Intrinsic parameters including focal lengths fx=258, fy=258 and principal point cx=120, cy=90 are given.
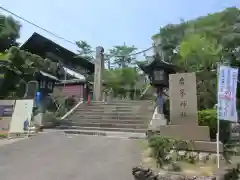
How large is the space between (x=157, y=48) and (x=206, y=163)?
24.1 metres

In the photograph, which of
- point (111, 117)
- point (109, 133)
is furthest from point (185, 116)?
point (111, 117)

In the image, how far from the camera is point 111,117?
16.1 meters

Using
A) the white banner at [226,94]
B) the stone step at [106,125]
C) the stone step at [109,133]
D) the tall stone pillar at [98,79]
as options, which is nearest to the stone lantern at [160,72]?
the stone step at [106,125]

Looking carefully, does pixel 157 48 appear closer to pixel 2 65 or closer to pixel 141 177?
pixel 2 65

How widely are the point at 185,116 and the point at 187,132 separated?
23.3 inches

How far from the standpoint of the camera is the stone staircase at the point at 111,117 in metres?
14.5

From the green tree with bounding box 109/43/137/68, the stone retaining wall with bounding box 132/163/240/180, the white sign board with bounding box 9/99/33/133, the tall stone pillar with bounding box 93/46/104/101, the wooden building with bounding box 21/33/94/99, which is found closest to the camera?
the stone retaining wall with bounding box 132/163/240/180

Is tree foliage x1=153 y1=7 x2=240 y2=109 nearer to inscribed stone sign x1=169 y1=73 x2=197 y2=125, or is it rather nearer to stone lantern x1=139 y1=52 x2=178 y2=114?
stone lantern x1=139 y1=52 x2=178 y2=114

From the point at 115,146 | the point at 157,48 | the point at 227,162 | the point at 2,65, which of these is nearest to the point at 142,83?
the point at 157,48

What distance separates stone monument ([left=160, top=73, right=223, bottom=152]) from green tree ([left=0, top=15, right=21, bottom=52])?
73.7 feet

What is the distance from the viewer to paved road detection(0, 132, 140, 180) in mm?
6617

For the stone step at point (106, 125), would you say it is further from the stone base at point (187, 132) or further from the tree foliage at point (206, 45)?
the stone base at point (187, 132)

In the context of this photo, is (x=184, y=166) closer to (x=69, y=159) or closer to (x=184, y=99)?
(x=184, y=99)

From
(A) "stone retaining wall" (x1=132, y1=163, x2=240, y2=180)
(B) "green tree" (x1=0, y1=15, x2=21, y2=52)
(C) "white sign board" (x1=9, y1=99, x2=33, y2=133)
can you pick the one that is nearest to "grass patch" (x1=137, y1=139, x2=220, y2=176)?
(A) "stone retaining wall" (x1=132, y1=163, x2=240, y2=180)
